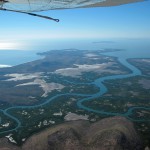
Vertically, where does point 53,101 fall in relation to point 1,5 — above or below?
below

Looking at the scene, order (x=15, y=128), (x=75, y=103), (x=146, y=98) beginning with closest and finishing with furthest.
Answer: (x=15, y=128) < (x=75, y=103) < (x=146, y=98)

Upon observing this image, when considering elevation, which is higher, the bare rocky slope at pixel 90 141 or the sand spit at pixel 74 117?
the bare rocky slope at pixel 90 141

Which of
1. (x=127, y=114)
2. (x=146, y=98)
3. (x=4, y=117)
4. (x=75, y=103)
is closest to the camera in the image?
(x=4, y=117)

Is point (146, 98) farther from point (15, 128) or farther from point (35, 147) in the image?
point (35, 147)

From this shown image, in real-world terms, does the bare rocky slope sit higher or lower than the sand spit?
higher

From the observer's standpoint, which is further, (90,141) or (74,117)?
(74,117)

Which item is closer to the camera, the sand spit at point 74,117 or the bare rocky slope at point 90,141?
the bare rocky slope at point 90,141

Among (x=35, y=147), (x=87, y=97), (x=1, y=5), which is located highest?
(x=1, y=5)

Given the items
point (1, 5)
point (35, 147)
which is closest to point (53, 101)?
point (35, 147)

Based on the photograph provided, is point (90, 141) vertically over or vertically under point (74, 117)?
over

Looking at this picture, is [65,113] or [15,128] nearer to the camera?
[15,128]

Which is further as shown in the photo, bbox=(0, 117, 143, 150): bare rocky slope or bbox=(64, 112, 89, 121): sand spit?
bbox=(64, 112, 89, 121): sand spit
